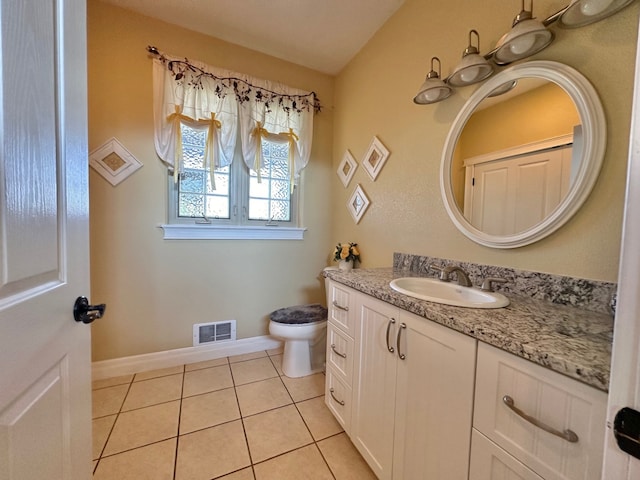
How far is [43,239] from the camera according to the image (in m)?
0.52

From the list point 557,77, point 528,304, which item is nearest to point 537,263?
point 528,304

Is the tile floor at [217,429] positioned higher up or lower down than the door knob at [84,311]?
lower down

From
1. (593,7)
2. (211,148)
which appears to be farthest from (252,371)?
(593,7)

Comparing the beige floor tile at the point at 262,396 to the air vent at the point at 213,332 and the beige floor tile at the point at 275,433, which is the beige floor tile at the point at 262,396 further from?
the air vent at the point at 213,332

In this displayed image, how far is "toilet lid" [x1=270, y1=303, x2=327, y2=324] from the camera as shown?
6.13 ft

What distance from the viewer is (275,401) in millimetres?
1628

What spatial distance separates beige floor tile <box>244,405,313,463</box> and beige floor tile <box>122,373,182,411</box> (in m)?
0.61

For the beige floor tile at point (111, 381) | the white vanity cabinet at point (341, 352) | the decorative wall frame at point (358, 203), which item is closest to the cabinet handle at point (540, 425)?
the white vanity cabinet at point (341, 352)

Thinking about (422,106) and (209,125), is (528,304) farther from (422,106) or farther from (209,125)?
(209,125)

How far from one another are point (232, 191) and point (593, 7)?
7.01ft

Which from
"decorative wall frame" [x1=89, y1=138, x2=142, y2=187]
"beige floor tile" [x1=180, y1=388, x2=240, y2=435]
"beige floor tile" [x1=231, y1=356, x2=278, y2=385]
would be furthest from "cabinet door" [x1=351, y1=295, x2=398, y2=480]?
"decorative wall frame" [x1=89, y1=138, x2=142, y2=187]

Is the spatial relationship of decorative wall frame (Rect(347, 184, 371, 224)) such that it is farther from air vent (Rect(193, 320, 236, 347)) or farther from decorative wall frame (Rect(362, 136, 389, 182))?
air vent (Rect(193, 320, 236, 347))

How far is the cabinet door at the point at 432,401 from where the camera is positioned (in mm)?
724

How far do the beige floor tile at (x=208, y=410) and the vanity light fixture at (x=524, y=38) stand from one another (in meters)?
2.30
